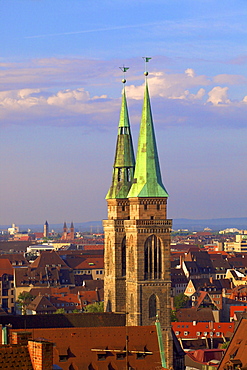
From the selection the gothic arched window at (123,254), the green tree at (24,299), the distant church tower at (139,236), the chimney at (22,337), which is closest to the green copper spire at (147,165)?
the distant church tower at (139,236)

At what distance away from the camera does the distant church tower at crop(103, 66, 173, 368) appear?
86.8m

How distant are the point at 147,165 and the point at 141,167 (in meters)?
0.70

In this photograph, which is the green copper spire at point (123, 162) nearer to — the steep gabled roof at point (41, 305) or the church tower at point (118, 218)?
the church tower at point (118, 218)

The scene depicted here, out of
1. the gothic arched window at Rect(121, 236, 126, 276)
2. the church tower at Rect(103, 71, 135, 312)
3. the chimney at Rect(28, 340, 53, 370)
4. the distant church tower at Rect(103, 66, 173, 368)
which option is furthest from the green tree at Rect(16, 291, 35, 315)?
the chimney at Rect(28, 340, 53, 370)

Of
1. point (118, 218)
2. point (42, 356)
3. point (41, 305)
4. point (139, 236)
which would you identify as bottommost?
point (41, 305)

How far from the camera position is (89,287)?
189000mm

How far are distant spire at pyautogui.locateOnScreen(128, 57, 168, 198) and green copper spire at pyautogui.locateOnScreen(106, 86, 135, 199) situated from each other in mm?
3694

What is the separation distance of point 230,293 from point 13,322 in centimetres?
11002

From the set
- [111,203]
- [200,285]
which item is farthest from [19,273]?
[111,203]

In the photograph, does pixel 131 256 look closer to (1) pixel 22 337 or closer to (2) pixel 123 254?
(2) pixel 123 254

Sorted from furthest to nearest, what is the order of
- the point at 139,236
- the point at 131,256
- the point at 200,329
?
the point at 200,329 < the point at 131,256 < the point at 139,236

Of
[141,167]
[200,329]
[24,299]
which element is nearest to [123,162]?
[141,167]

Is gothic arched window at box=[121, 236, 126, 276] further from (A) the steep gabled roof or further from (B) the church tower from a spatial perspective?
(A) the steep gabled roof

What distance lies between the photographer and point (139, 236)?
87.8 meters
